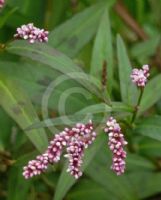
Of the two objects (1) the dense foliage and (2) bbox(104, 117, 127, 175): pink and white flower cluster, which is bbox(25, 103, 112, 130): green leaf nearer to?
(1) the dense foliage

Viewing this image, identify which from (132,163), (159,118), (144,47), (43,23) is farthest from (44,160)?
(144,47)

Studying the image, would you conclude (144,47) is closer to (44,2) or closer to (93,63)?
(44,2)

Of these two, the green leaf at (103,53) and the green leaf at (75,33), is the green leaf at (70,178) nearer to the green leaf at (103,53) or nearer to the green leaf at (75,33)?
the green leaf at (103,53)

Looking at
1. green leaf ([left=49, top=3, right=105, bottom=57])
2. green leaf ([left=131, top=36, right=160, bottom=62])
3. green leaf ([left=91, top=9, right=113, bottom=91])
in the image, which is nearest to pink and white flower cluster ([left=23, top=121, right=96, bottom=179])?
green leaf ([left=91, top=9, right=113, bottom=91])

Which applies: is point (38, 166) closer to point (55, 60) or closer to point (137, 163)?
point (55, 60)

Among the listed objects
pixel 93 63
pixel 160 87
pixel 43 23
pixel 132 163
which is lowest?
pixel 132 163

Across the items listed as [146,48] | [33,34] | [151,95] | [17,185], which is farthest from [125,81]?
[146,48]

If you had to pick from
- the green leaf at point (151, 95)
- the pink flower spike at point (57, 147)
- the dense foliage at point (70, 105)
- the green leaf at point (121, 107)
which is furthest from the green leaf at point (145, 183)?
the pink flower spike at point (57, 147)
